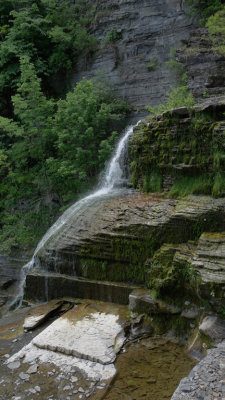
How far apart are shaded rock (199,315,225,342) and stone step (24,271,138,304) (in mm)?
1791

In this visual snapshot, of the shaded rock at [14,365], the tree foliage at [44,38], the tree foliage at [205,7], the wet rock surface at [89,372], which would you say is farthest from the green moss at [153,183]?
the tree foliage at [44,38]

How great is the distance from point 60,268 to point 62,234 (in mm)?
863

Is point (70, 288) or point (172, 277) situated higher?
point (172, 277)

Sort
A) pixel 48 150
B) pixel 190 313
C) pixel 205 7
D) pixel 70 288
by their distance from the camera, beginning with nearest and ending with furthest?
1. pixel 190 313
2. pixel 70 288
3. pixel 205 7
4. pixel 48 150

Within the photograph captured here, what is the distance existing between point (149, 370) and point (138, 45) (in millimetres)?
14195

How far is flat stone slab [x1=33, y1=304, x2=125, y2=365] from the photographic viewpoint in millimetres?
4910

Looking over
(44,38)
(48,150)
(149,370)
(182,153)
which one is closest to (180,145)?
(182,153)

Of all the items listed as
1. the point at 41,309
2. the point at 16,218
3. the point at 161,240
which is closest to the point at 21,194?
the point at 16,218

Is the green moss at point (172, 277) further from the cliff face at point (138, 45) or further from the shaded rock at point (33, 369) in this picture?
the cliff face at point (138, 45)

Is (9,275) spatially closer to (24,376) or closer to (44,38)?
(24,376)

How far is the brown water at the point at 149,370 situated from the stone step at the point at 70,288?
1.25m

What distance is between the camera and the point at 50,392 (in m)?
4.27

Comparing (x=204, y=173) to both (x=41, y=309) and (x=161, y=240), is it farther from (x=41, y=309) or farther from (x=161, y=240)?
(x=41, y=309)

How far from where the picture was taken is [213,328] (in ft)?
15.0
